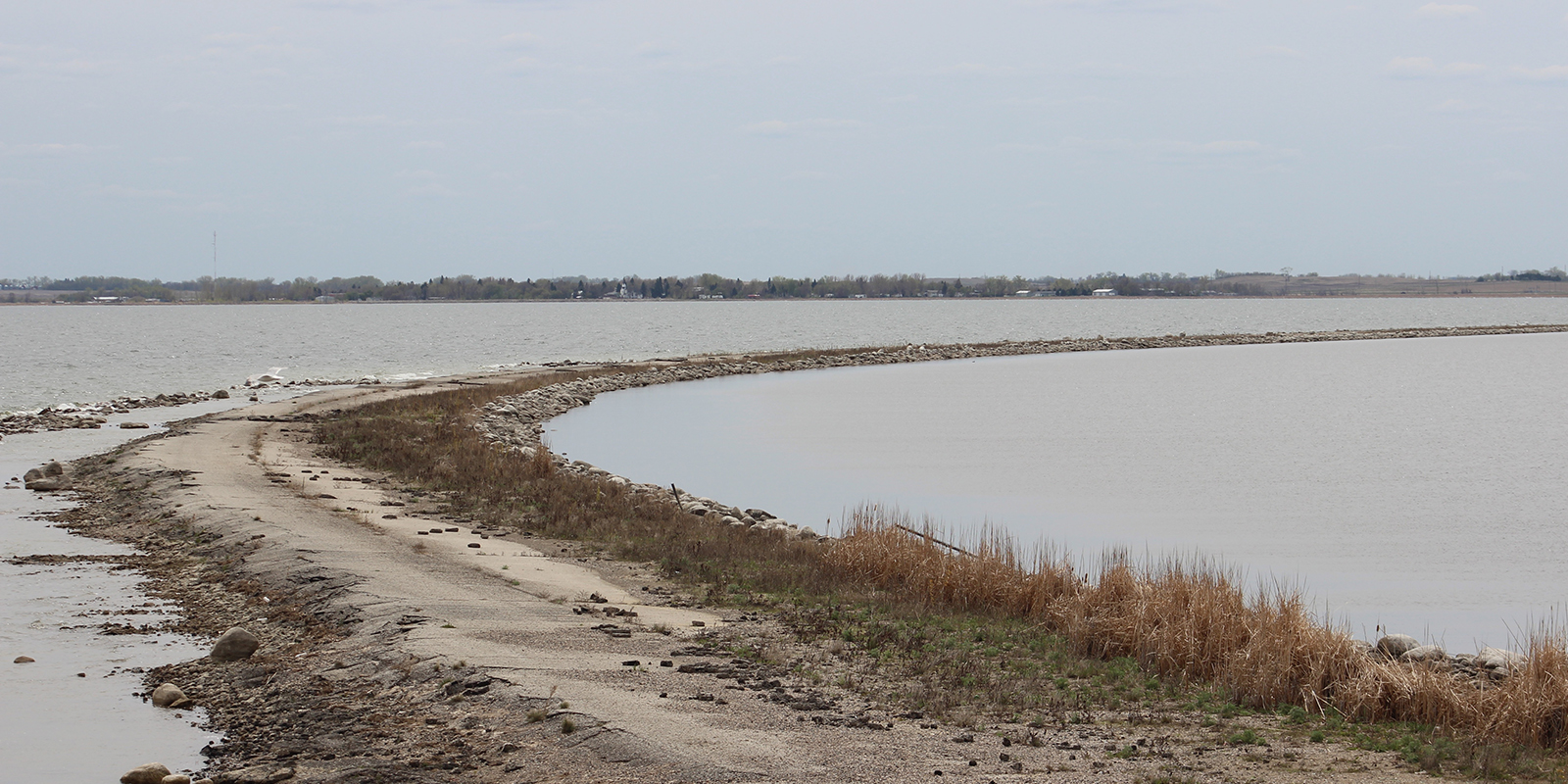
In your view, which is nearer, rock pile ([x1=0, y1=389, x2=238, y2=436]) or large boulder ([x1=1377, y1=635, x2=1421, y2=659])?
large boulder ([x1=1377, y1=635, x2=1421, y2=659])

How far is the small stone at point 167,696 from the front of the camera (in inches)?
410

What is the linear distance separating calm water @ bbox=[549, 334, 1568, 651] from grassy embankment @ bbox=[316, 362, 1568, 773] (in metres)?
4.46

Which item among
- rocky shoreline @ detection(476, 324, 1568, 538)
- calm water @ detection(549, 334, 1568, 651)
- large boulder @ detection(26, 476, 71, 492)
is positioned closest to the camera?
calm water @ detection(549, 334, 1568, 651)

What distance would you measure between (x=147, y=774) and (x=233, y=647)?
3.14m

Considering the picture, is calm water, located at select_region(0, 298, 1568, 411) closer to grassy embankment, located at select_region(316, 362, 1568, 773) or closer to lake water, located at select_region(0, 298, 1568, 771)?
lake water, located at select_region(0, 298, 1568, 771)

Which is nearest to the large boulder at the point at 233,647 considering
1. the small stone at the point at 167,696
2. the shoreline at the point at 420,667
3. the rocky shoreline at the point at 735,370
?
the shoreline at the point at 420,667

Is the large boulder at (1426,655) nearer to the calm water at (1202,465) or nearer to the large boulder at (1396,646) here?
the large boulder at (1396,646)

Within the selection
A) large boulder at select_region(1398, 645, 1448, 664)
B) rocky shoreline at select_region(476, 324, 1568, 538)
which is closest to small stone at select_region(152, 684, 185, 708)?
rocky shoreline at select_region(476, 324, 1568, 538)

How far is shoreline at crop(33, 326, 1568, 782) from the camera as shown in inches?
336

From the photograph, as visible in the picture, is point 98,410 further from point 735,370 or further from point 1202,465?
point 1202,465

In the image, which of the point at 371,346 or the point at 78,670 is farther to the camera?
the point at 371,346

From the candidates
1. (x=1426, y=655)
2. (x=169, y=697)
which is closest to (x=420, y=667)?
(x=169, y=697)

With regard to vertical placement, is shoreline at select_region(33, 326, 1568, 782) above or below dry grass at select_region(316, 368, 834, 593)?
above

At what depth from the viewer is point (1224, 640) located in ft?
36.6
